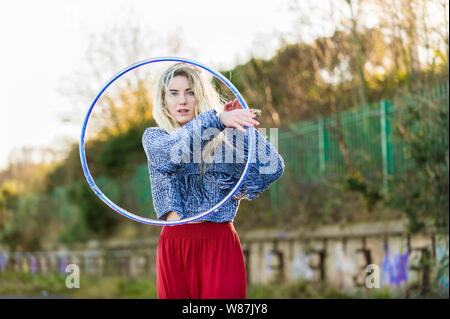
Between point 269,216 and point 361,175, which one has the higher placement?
point 361,175

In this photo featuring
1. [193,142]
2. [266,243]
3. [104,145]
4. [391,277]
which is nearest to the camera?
[193,142]

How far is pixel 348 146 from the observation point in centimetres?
988

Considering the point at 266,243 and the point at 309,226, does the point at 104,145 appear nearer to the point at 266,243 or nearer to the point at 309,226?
the point at 266,243

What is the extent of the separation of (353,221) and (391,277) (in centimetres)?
157

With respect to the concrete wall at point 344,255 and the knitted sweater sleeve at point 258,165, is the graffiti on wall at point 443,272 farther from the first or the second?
the knitted sweater sleeve at point 258,165

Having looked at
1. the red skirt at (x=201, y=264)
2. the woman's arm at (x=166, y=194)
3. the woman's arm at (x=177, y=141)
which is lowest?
the red skirt at (x=201, y=264)

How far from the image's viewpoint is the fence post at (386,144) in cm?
890

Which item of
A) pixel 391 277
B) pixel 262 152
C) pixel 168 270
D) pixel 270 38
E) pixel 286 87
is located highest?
pixel 270 38

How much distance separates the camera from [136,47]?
52.1 feet

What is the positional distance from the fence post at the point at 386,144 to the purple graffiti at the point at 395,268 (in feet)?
3.76

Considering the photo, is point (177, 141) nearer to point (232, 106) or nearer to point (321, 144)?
point (232, 106)

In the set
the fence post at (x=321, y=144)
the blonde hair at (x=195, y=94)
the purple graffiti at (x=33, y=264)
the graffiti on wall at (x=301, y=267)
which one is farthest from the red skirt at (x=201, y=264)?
the purple graffiti at (x=33, y=264)

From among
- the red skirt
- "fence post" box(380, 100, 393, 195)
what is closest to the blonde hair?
the red skirt

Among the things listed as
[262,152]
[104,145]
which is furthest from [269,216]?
[262,152]
